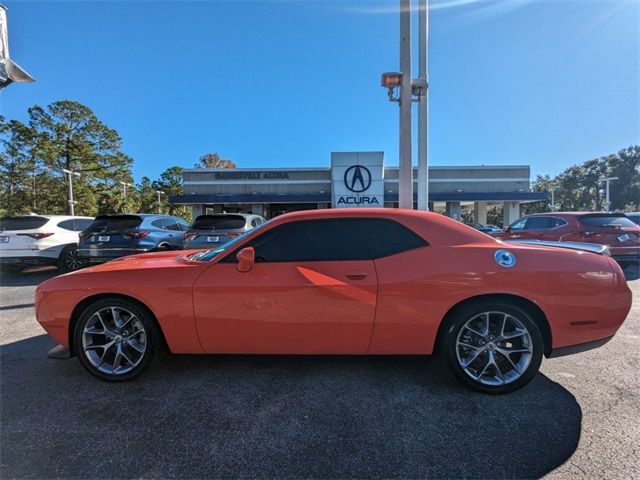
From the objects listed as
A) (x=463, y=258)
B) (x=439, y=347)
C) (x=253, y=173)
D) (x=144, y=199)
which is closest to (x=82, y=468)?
(x=439, y=347)

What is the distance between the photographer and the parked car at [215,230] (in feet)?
24.9

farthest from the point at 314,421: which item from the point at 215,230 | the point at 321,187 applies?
the point at 321,187

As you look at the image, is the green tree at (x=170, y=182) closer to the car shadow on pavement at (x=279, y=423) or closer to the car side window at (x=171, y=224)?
the car side window at (x=171, y=224)

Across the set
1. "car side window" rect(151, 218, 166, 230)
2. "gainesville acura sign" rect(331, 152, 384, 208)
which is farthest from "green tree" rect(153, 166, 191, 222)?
"car side window" rect(151, 218, 166, 230)

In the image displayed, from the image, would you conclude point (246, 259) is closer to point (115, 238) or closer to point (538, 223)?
point (115, 238)

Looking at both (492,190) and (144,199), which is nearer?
(492,190)

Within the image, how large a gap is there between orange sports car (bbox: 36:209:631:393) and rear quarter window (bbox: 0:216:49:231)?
→ 722 centimetres

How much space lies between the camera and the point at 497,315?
9.25ft

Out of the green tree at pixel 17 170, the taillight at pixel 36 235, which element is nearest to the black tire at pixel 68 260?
the taillight at pixel 36 235

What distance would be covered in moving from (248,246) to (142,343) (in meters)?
1.25

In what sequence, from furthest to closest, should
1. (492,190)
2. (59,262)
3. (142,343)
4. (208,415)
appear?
(492,190) → (59,262) → (142,343) → (208,415)

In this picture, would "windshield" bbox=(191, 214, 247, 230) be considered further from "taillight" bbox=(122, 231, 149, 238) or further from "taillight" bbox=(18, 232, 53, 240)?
"taillight" bbox=(18, 232, 53, 240)

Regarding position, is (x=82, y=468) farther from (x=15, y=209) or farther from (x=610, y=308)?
(x=15, y=209)

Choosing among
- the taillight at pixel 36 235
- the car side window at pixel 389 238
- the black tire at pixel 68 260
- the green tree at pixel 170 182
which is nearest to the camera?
the car side window at pixel 389 238
